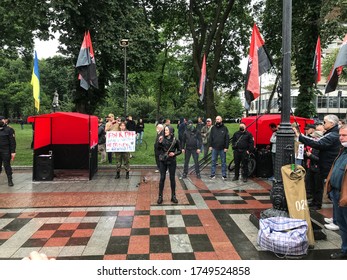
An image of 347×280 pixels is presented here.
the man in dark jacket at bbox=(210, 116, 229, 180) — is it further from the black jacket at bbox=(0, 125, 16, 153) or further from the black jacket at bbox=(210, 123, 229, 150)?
the black jacket at bbox=(0, 125, 16, 153)

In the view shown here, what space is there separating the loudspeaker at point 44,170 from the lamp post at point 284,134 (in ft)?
25.1

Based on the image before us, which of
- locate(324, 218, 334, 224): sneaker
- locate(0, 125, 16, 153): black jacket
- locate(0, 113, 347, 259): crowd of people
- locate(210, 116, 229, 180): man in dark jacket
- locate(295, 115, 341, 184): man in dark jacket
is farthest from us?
locate(210, 116, 229, 180): man in dark jacket

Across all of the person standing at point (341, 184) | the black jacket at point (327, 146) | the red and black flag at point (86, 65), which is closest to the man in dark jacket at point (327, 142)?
the black jacket at point (327, 146)

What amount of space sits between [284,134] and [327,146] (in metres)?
0.85

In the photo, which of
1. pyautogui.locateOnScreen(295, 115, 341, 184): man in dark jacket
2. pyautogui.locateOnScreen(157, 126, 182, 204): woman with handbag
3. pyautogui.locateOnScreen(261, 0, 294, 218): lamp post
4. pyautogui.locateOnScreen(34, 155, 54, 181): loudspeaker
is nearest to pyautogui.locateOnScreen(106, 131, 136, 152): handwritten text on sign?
pyautogui.locateOnScreen(34, 155, 54, 181): loudspeaker

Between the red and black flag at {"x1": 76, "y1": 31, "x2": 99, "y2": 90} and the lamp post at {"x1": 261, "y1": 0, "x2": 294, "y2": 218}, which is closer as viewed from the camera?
the lamp post at {"x1": 261, "y1": 0, "x2": 294, "y2": 218}

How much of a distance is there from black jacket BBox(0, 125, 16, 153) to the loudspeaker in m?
1.05

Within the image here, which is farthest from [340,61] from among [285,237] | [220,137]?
[220,137]

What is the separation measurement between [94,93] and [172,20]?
24.7 feet

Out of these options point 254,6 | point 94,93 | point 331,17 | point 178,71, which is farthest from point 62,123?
point 178,71

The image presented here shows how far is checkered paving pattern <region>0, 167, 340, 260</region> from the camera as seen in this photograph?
202 inches

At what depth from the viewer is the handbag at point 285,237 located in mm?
4855

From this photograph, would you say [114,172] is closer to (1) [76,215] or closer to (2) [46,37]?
(1) [76,215]

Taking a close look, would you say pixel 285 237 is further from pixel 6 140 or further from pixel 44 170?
pixel 6 140
